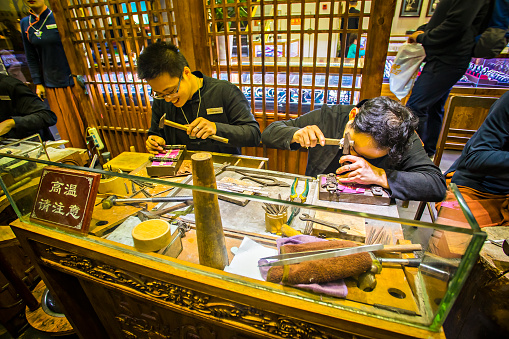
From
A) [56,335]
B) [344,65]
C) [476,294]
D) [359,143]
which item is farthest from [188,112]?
[476,294]

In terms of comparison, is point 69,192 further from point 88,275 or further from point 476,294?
point 476,294

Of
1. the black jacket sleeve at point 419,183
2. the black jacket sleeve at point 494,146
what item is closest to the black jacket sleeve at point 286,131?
the black jacket sleeve at point 419,183

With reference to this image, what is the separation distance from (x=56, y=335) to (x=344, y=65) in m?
4.20

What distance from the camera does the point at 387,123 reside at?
168 cm

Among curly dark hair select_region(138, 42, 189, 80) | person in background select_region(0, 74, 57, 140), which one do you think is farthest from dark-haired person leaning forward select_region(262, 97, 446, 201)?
person in background select_region(0, 74, 57, 140)

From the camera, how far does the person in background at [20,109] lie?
304 centimetres

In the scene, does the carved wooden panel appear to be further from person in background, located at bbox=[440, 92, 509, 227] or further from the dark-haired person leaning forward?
person in background, located at bbox=[440, 92, 509, 227]

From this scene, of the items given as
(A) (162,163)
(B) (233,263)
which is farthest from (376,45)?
(B) (233,263)

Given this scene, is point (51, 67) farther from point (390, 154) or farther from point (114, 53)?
point (390, 154)

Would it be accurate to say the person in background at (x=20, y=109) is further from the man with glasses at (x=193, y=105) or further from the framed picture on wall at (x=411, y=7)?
the framed picture on wall at (x=411, y=7)

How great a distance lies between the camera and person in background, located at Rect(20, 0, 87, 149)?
13.5 feet

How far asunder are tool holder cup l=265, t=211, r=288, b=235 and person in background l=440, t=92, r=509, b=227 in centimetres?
178

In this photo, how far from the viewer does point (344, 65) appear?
3.21m

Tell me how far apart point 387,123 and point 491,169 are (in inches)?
45.1
